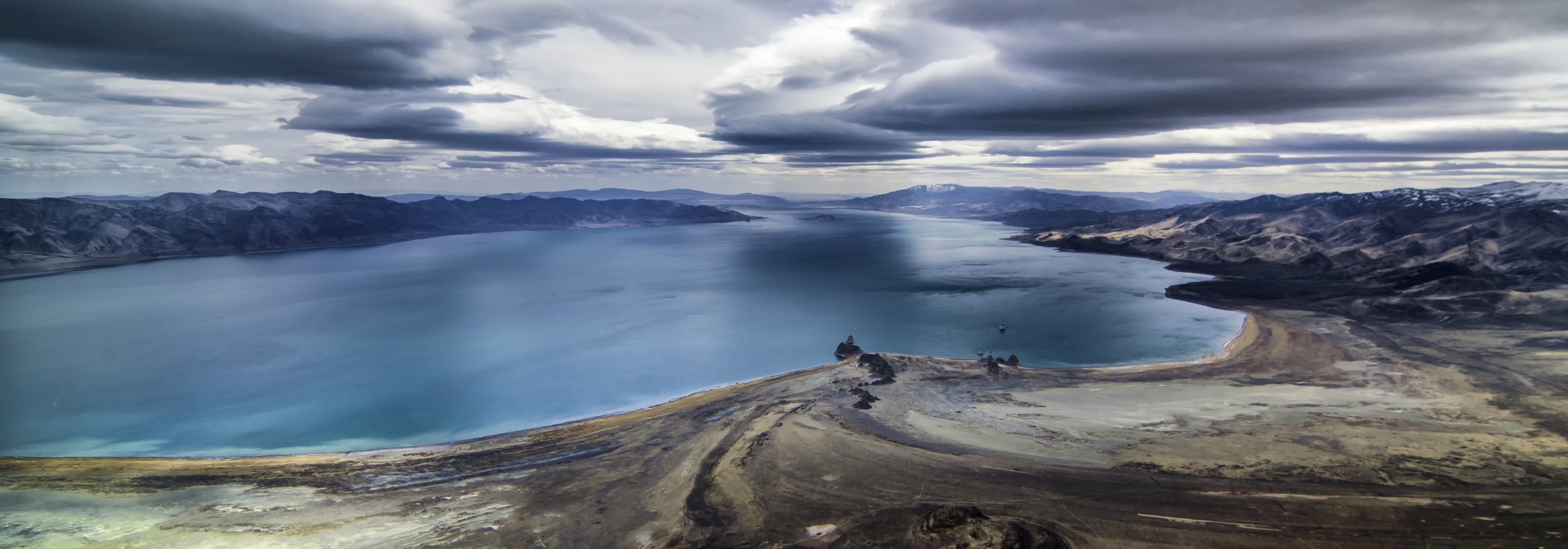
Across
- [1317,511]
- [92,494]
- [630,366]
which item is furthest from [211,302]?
[1317,511]

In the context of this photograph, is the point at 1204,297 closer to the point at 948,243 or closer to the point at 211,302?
the point at 948,243

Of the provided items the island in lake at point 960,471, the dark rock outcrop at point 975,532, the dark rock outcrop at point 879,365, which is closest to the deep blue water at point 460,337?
the island in lake at point 960,471

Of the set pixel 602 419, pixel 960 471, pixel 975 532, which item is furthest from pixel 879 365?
pixel 975 532

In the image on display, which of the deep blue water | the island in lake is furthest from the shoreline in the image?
the deep blue water

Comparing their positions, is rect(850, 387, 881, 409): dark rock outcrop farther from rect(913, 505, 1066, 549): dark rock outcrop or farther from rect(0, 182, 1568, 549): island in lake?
rect(913, 505, 1066, 549): dark rock outcrop

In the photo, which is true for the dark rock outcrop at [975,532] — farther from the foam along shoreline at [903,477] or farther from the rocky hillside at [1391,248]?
the rocky hillside at [1391,248]

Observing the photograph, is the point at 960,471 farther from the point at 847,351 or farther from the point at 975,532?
the point at 847,351
